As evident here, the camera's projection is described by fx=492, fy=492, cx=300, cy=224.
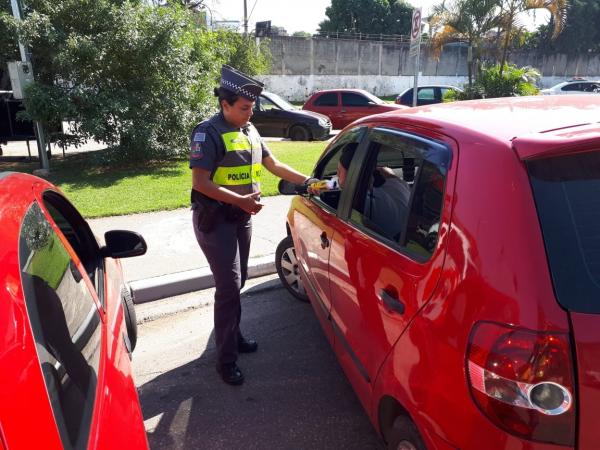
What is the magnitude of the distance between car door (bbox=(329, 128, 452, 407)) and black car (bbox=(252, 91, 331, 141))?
11.0m

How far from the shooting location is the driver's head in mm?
2934

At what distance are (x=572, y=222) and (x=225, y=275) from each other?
2.06 metres

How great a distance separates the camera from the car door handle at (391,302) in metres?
1.92

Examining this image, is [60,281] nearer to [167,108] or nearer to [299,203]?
[299,203]

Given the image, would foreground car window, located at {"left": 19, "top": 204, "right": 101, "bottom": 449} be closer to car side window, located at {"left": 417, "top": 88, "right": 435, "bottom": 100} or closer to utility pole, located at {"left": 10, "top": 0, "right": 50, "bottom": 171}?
utility pole, located at {"left": 10, "top": 0, "right": 50, "bottom": 171}

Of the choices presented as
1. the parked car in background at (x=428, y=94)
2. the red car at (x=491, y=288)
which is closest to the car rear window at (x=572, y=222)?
the red car at (x=491, y=288)

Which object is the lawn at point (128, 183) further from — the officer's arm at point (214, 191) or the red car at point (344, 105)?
the red car at point (344, 105)

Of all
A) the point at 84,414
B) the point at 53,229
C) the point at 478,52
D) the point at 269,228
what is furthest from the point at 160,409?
the point at 478,52

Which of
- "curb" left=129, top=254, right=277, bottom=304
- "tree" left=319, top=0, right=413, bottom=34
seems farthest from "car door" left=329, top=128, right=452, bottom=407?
"tree" left=319, top=0, right=413, bottom=34

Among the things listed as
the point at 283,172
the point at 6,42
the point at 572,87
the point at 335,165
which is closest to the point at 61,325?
the point at 283,172

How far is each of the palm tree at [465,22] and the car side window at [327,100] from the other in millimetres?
4747

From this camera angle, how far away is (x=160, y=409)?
2971 millimetres

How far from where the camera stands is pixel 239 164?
311cm

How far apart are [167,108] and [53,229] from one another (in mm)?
7950
